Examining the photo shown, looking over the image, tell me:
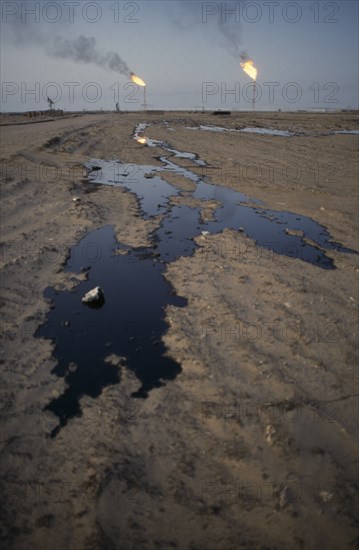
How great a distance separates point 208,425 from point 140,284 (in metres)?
2.85

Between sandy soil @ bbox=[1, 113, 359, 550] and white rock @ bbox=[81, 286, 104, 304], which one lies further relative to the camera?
white rock @ bbox=[81, 286, 104, 304]

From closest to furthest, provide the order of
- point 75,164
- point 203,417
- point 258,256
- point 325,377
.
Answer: point 203,417 < point 325,377 < point 258,256 < point 75,164

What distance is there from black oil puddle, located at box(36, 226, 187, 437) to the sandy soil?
0.14 meters

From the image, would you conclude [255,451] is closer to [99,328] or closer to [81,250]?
[99,328]

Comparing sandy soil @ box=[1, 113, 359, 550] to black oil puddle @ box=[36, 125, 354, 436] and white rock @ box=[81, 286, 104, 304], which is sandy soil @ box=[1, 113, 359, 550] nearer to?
black oil puddle @ box=[36, 125, 354, 436]

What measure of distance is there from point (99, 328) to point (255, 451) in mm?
2459

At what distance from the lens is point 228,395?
10.7 feet

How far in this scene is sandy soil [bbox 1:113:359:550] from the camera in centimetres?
229

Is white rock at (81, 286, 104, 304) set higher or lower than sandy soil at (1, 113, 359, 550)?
higher

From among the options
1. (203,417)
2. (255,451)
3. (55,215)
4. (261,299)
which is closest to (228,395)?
(203,417)

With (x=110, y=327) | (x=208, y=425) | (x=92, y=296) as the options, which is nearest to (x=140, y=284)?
(x=92, y=296)

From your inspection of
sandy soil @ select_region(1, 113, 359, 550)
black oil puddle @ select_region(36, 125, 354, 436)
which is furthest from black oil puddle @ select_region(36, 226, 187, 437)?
sandy soil @ select_region(1, 113, 359, 550)

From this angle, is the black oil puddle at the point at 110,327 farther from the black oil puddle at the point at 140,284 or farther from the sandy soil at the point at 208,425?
the sandy soil at the point at 208,425

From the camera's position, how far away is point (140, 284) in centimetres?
540
